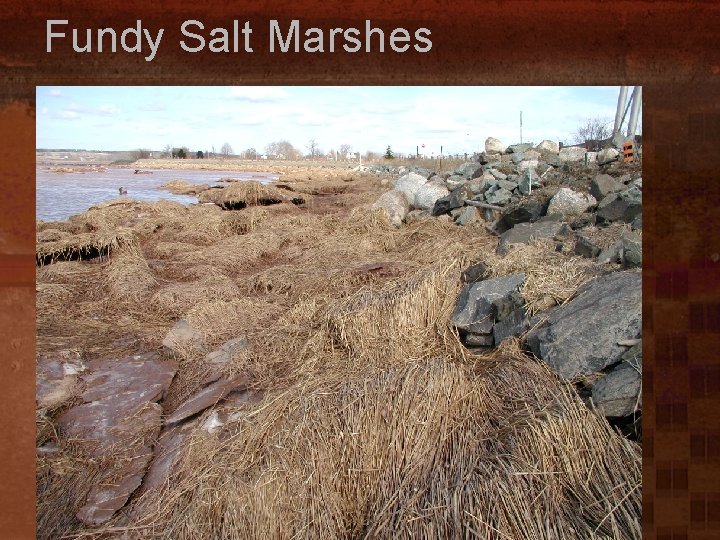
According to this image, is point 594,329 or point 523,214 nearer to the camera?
point 594,329

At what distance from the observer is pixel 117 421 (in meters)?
3.74

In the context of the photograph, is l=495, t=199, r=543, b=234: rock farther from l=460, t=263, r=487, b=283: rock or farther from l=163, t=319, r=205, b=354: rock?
l=163, t=319, r=205, b=354: rock

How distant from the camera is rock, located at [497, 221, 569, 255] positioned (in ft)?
18.1

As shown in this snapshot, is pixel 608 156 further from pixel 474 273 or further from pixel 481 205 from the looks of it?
pixel 474 273

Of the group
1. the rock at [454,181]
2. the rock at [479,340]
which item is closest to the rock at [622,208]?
the rock at [479,340]

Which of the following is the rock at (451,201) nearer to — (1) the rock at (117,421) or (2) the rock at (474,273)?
(2) the rock at (474,273)

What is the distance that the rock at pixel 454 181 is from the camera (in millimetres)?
11281

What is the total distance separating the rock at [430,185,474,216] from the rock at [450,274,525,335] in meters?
5.73

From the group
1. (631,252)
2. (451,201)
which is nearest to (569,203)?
(451,201)

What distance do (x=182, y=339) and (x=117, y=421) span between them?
3.21ft

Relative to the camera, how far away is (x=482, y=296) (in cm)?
374

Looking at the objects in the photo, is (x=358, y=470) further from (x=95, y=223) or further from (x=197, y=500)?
(x=95, y=223)

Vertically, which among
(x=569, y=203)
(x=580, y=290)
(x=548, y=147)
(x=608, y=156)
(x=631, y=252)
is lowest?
(x=580, y=290)

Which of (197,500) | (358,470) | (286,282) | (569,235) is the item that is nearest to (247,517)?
(197,500)
